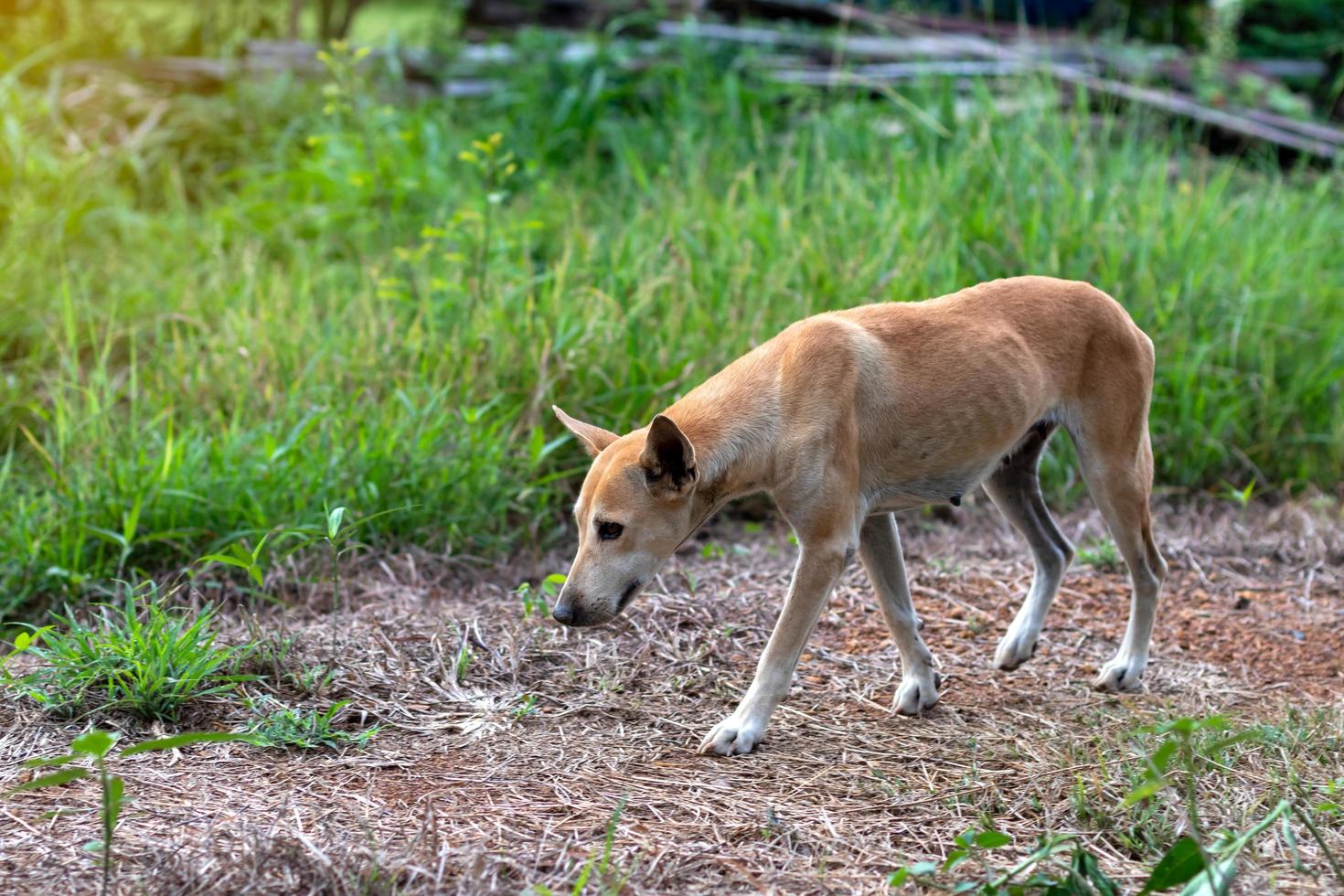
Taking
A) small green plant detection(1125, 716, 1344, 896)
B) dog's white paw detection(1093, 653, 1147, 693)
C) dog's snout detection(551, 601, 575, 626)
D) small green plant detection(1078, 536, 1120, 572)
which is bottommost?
small green plant detection(1078, 536, 1120, 572)

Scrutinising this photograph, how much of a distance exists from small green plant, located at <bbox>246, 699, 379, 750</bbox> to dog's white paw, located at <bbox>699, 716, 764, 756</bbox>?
39.6 inches

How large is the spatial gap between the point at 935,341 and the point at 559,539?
2.40m

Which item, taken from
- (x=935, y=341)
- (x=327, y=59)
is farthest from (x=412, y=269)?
(x=935, y=341)

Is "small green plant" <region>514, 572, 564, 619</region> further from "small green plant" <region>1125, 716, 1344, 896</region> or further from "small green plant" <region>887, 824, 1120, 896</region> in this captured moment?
"small green plant" <region>1125, 716, 1344, 896</region>

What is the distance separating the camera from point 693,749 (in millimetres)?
3887

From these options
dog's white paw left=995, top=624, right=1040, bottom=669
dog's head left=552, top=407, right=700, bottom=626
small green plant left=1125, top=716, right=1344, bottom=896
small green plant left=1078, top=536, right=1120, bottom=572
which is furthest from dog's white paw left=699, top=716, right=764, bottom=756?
small green plant left=1078, top=536, right=1120, bottom=572

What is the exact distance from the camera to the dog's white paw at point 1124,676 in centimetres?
446

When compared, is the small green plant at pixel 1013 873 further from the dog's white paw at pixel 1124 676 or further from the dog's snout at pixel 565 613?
the dog's white paw at pixel 1124 676

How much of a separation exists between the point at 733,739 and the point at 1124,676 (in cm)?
151

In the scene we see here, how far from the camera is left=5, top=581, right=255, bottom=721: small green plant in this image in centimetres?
386

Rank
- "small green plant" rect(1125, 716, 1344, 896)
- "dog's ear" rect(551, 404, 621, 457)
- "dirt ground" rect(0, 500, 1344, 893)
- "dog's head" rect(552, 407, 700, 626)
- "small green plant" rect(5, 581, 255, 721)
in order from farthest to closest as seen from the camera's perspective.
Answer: "dog's ear" rect(551, 404, 621, 457) → "small green plant" rect(5, 581, 255, 721) → "dog's head" rect(552, 407, 700, 626) → "dirt ground" rect(0, 500, 1344, 893) → "small green plant" rect(1125, 716, 1344, 896)

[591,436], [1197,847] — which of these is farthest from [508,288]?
[1197,847]

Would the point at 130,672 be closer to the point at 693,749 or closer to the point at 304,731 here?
the point at 304,731

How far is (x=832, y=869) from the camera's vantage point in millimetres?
3107
